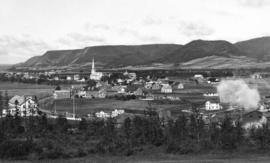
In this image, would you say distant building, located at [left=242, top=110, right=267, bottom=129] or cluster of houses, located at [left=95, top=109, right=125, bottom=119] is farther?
cluster of houses, located at [left=95, top=109, right=125, bottom=119]

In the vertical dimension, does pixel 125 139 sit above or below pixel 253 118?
above

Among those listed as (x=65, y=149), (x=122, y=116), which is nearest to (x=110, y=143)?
(x=65, y=149)

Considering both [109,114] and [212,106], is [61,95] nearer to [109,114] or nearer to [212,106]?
[109,114]

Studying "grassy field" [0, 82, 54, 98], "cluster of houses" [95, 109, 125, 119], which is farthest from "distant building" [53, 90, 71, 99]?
"cluster of houses" [95, 109, 125, 119]

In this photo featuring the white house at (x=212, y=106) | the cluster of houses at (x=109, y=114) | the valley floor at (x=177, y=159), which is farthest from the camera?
the white house at (x=212, y=106)

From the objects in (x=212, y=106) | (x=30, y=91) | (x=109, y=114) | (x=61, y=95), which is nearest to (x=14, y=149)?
(x=109, y=114)

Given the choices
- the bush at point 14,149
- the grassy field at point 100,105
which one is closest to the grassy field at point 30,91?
the grassy field at point 100,105

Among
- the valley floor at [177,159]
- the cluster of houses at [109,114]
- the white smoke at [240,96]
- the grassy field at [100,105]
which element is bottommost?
the valley floor at [177,159]

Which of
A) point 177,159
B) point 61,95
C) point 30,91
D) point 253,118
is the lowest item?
point 177,159

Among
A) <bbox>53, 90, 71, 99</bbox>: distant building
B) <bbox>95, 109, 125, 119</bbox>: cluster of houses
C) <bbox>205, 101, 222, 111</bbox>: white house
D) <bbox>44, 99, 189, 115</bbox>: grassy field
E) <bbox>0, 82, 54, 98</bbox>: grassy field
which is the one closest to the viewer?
<bbox>95, 109, 125, 119</bbox>: cluster of houses

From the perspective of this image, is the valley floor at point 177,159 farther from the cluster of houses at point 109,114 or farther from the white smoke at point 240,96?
the white smoke at point 240,96

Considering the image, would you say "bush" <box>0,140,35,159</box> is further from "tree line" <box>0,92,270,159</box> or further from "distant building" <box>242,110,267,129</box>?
"distant building" <box>242,110,267,129</box>

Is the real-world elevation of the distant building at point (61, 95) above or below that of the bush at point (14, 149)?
above
